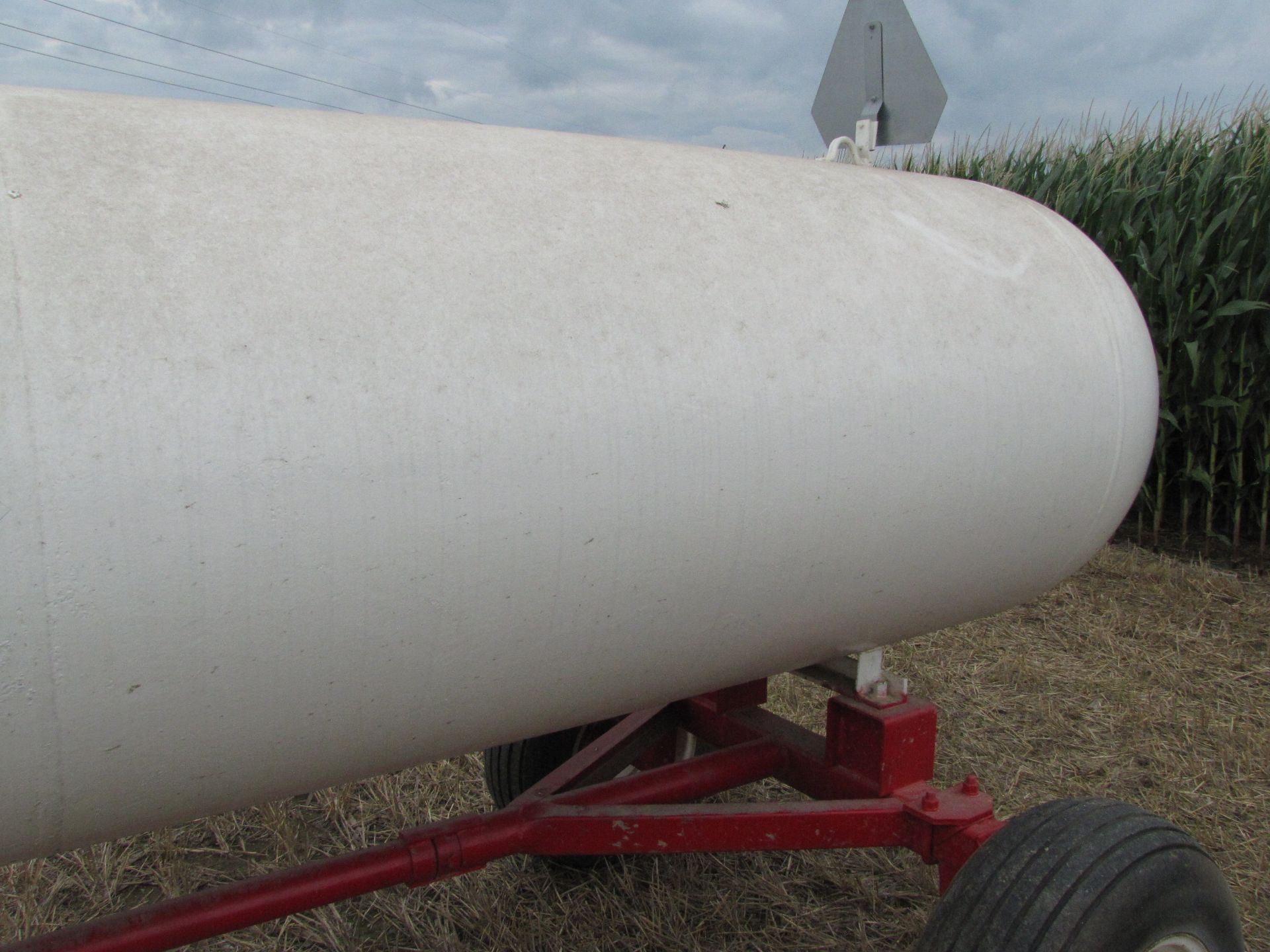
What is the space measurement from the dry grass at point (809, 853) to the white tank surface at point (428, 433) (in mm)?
948

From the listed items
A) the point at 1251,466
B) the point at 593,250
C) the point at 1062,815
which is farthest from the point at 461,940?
the point at 1251,466

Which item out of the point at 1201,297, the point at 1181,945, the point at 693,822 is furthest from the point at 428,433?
the point at 1201,297

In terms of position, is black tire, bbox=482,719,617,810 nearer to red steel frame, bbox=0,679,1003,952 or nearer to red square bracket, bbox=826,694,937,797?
red steel frame, bbox=0,679,1003,952

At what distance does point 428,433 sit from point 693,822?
2.66 feet

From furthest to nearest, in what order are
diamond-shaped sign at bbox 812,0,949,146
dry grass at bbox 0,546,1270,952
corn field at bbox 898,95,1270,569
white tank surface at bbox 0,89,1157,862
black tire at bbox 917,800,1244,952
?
corn field at bbox 898,95,1270,569 → diamond-shaped sign at bbox 812,0,949,146 → dry grass at bbox 0,546,1270,952 → black tire at bbox 917,800,1244,952 → white tank surface at bbox 0,89,1157,862

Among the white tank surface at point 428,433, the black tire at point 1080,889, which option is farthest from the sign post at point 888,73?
the black tire at point 1080,889

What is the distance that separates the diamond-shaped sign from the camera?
2.78 meters

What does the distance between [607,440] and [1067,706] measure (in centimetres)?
253

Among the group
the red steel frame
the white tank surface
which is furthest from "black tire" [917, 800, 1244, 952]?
the white tank surface

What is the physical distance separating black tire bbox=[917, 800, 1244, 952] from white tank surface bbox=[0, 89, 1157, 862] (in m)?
0.35

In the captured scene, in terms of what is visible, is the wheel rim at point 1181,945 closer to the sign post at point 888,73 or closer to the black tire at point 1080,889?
the black tire at point 1080,889

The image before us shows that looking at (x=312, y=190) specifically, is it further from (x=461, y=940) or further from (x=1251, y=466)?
(x=1251, y=466)

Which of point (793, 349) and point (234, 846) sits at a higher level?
point (793, 349)

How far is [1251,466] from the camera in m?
4.57
